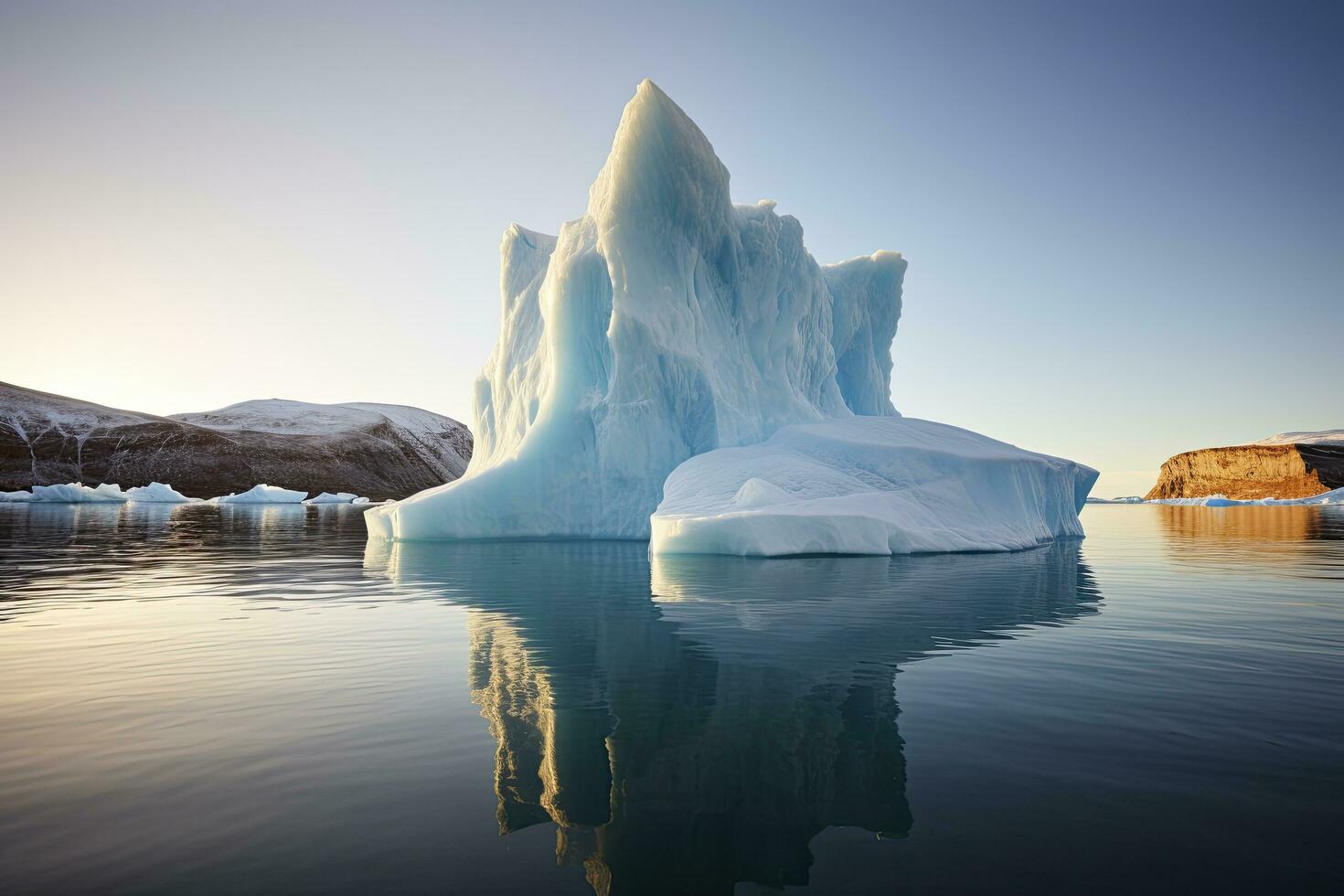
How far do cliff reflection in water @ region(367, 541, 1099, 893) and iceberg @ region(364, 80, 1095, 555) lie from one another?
562 cm

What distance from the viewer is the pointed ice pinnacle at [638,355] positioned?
23812 millimetres

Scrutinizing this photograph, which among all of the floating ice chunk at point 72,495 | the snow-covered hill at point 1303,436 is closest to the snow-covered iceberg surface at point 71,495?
the floating ice chunk at point 72,495

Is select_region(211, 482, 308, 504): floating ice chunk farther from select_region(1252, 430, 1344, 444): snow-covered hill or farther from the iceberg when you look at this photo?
select_region(1252, 430, 1344, 444): snow-covered hill

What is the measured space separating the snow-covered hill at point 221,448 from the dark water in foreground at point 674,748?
108 m

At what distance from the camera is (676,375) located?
78.5ft

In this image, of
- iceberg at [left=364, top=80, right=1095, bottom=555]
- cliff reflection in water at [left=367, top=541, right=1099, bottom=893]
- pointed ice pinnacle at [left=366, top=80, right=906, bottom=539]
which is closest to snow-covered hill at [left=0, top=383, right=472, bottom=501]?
iceberg at [left=364, top=80, right=1095, bottom=555]

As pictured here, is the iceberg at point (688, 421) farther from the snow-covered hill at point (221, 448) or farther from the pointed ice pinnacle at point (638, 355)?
the snow-covered hill at point (221, 448)

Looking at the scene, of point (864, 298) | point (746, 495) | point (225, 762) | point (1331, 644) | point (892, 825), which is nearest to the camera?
point (892, 825)

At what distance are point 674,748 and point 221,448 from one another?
426 feet

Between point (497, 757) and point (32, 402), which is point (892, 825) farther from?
point (32, 402)

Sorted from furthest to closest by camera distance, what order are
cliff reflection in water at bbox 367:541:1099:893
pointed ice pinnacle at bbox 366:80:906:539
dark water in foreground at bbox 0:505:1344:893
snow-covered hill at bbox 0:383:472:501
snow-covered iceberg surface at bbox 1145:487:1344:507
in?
snow-covered hill at bbox 0:383:472:501 → snow-covered iceberg surface at bbox 1145:487:1344:507 → pointed ice pinnacle at bbox 366:80:906:539 → cliff reflection in water at bbox 367:541:1099:893 → dark water in foreground at bbox 0:505:1344:893

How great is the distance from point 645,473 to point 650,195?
29.8ft

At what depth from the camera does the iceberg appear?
18.7m

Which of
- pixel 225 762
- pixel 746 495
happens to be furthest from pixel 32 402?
pixel 225 762
